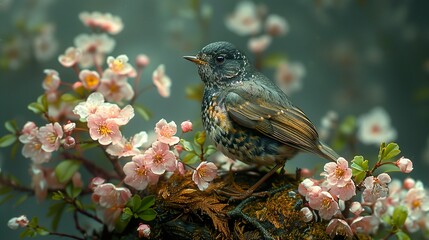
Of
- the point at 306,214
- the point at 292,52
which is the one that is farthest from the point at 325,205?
the point at 292,52

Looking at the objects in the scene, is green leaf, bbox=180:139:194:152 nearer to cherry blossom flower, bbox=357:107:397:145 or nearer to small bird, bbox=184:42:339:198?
small bird, bbox=184:42:339:198

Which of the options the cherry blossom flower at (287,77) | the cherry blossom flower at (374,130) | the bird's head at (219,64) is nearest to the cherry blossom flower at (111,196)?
the bird's head at (219,64)

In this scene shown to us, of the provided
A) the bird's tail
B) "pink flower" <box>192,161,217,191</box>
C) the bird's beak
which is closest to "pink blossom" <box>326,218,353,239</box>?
the bird's tail

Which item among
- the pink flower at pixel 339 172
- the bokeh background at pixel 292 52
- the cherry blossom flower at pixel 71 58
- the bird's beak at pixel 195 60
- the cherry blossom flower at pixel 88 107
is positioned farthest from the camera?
the bokeh background at pixel 292 52

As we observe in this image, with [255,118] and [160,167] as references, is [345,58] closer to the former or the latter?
[255,118]

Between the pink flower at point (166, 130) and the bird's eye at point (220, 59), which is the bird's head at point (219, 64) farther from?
the pink flower at point (166, 130)

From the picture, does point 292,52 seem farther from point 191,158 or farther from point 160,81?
point 191,158
